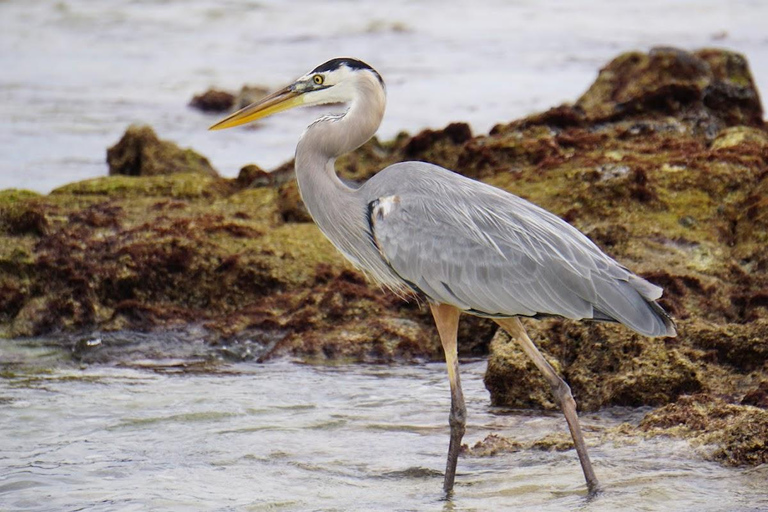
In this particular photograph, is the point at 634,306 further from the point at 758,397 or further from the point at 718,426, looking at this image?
the point at 758,397

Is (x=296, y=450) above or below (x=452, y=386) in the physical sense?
below

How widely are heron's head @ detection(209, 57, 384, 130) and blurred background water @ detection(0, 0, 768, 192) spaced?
25.4ft

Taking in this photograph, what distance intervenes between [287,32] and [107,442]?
20288mm

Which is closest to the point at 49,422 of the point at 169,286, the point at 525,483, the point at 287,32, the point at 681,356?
the point at 169,286

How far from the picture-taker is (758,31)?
957 inches

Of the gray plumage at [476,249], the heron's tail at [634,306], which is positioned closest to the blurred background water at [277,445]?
the heron's tail at [634,306]

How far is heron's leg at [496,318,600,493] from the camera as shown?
5.38m

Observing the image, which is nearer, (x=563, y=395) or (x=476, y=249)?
(x=563, y=395)

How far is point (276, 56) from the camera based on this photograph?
23750 millimetres

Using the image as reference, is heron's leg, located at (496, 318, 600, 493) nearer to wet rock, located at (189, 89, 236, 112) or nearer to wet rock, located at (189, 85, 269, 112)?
wet rock, located at (189, 85, 269, 112)

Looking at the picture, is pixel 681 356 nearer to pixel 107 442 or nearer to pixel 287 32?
pixel 107 442

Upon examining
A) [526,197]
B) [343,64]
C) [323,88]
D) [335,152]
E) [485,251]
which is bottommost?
[485,251]

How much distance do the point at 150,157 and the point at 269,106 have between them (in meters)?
5.17

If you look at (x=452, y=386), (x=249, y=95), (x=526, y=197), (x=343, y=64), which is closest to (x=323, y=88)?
(x=343, y=64)
